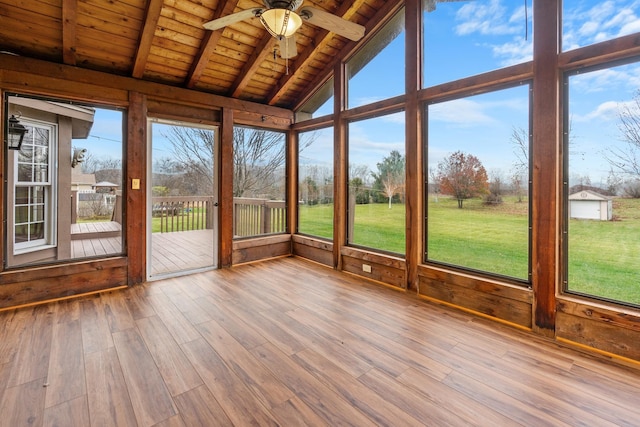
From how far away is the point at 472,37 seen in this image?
10.5 ft

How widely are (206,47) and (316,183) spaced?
2.52 meters

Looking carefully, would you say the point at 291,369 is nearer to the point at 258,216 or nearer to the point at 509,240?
the point at 509,240

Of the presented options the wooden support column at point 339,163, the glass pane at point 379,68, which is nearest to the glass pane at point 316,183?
the wooden support column at point 339,163

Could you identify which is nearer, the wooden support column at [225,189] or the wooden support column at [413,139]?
the wooden support column at [413,139]

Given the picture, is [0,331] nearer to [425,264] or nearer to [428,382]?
[428,382]

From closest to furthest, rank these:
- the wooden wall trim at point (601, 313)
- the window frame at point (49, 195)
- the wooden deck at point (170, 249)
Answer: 1. the wooden wall trim at point (601, 313)
2. the window frame at point (49, 195)
3. the wooden deck at point (170, 249)

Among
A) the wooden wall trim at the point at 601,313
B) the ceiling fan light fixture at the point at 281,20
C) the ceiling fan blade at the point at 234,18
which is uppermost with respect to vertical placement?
the ceiling fan blade at the point at 234,18

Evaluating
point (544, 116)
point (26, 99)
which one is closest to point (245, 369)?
point (544, 116)

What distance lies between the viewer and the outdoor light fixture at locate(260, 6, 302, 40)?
89.7 inches

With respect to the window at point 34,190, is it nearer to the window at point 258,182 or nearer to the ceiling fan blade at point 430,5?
the window at point 258,182

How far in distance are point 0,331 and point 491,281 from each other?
456 cm

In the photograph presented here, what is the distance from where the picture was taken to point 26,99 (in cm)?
328

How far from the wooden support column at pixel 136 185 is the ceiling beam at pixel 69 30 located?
0.66 metres

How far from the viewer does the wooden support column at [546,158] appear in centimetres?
254
